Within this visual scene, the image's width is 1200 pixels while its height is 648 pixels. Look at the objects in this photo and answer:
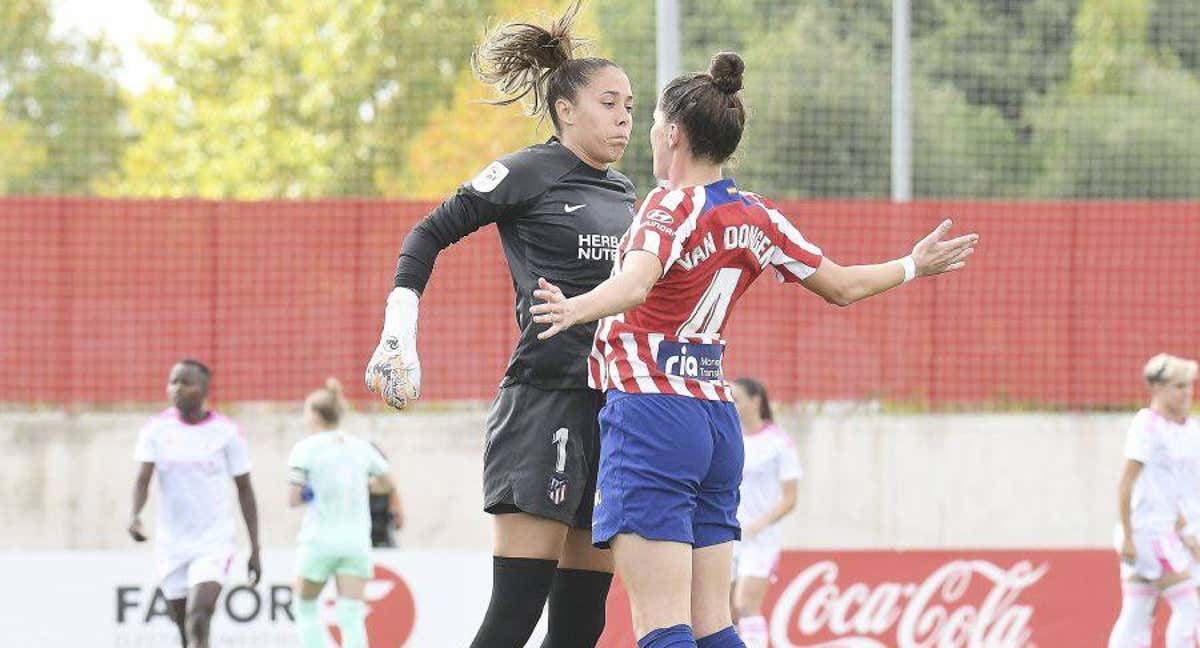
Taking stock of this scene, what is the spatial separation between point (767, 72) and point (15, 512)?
751 cm

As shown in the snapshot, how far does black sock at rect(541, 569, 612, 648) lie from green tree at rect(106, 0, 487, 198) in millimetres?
12565

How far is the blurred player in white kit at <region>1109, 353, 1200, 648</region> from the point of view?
35.0 ft

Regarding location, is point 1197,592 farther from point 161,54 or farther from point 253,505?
point 161,54

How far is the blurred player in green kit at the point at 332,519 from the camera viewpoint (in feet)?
36.0

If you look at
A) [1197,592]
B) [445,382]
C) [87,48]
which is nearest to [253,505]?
[445,382]

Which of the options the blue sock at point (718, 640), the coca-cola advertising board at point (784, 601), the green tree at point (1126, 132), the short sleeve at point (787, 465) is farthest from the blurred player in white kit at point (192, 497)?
the green tree at point (1126, 132)

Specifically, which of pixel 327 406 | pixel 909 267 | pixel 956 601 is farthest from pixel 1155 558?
pixel 909 267

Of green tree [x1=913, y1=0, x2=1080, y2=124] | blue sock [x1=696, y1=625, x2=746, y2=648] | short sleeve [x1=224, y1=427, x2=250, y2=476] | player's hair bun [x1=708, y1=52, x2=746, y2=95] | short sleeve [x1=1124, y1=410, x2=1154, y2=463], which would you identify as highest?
green tree [x1=913, y1=0, x2=1080, y2=124]

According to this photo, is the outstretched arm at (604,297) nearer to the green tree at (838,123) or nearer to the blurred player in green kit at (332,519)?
Answer: the blurred player in green kit at (332,519)

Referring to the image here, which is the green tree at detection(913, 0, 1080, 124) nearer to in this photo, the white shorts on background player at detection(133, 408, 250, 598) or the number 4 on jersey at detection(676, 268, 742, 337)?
the white shorts on background player at detection(133, 408, 250, 598)

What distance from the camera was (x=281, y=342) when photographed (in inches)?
613

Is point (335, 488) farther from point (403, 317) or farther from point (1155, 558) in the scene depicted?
point (403, 317)

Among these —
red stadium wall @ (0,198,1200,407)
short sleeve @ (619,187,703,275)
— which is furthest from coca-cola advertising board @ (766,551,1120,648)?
short sleeve @ (619,187,703,275)

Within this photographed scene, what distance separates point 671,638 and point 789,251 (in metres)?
1.10
